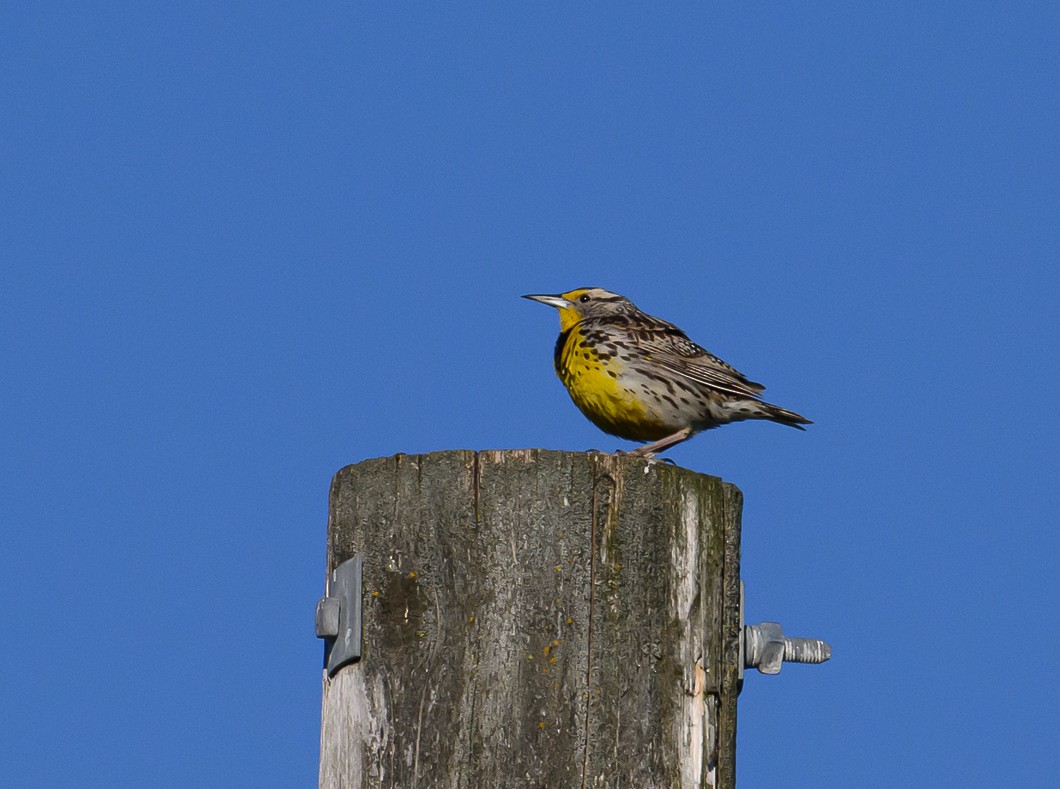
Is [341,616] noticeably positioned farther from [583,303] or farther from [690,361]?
[583,303]

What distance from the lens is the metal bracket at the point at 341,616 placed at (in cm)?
479

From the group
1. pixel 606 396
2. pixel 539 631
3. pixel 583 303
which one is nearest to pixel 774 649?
pixel 539 631

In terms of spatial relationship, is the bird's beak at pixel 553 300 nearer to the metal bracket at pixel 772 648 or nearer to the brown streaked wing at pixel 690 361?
the brown streaked wing at pixel 690 361

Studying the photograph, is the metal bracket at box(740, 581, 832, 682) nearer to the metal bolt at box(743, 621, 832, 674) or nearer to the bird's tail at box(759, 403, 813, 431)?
the metal bolt at box(743, 621, 832, 674)

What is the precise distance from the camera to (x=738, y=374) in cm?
1046

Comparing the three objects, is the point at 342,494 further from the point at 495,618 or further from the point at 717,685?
the point at 717,685

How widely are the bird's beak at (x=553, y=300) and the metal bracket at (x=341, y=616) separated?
247 inches

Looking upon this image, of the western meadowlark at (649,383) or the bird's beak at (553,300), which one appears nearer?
the western meadowlark at (649,383)

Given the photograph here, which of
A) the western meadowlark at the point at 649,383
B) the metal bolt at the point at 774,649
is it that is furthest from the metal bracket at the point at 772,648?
the western meadowlark at the point at 649,383

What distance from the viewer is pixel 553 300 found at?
1117cm

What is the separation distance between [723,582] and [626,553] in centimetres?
38

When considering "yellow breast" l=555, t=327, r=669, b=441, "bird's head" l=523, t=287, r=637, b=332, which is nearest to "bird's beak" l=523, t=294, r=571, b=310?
"bird's head" l=523, t=287, r=637, b=332

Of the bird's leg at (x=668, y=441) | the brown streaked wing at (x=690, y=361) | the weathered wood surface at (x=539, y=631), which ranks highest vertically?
the brown streaked wing at (x=690, y=361)

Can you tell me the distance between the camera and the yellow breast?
9.48 metres
